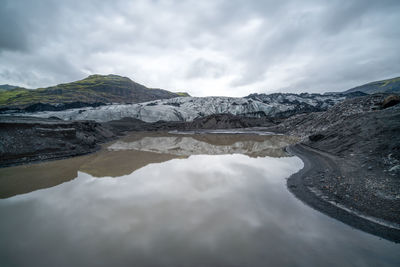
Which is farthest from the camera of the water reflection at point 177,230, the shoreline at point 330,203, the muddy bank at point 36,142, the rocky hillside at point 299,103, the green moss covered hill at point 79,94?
the green moss covered hill at point 79,94

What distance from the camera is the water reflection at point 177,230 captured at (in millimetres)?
3309

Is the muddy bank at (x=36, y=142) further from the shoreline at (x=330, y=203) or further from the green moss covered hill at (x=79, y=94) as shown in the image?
the green moss covered hill at (x=79, y=94)

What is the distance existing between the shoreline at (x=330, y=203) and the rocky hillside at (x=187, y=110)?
37.1 m

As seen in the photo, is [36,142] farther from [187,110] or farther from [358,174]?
[187,110]

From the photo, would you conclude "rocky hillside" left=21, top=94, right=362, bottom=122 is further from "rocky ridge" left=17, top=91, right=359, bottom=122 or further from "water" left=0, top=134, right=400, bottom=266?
"water" left=0, top=134, right=400, bottom=266

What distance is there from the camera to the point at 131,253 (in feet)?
11.1

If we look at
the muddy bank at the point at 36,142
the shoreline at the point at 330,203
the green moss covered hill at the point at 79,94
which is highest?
the green moss covered hill at the point at 79,94

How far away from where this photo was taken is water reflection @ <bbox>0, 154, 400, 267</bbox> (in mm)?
3309

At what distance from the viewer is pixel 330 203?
5.18 meters

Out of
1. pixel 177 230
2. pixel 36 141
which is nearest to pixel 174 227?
pixel 177 230

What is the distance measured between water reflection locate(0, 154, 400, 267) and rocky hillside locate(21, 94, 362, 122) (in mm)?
36469

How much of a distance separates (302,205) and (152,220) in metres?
4.45

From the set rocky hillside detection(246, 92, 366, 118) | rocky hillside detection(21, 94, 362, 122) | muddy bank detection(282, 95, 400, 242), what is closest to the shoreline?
muddy bank detection(282, 95, 400, 242)

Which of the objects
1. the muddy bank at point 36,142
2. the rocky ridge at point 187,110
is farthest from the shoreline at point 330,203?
the rocky ridge at point 187,110
